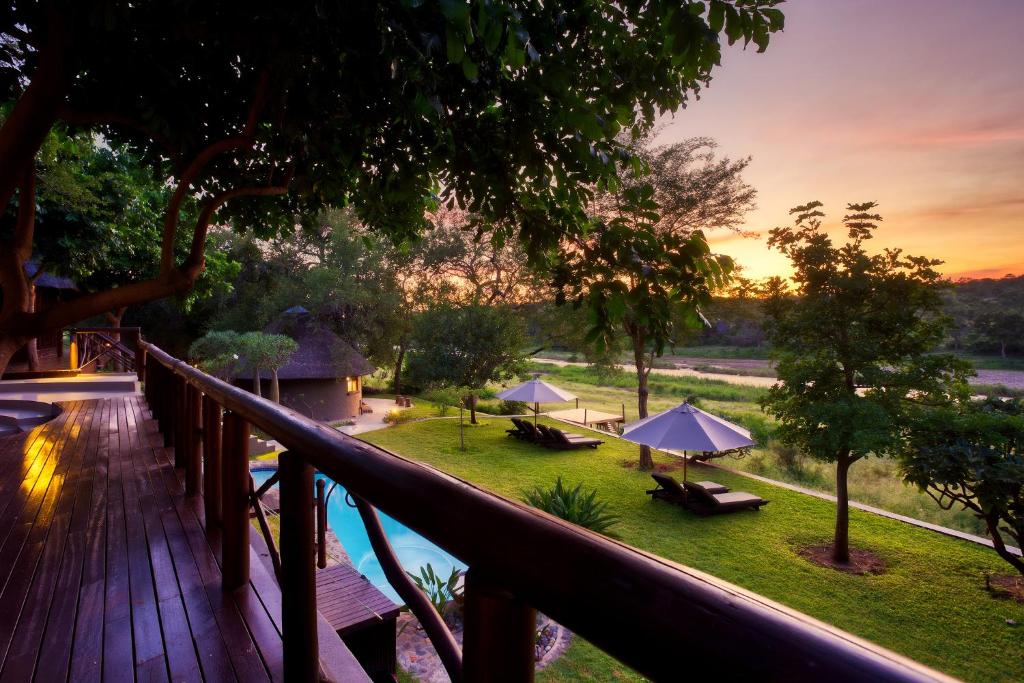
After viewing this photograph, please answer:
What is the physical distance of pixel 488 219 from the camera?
294 centimetres

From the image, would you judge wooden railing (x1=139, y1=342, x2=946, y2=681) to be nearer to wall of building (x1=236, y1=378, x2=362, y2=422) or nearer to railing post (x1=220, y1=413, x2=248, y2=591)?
railing post (x1=220, y1=413, x2=248, y2=591)

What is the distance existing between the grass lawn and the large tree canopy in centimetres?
458

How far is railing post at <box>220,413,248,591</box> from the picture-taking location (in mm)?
2049

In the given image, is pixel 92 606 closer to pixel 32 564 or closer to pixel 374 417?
pixel 32 564

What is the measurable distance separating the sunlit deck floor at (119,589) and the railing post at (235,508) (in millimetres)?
88

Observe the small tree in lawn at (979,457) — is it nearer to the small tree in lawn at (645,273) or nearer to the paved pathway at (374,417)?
the small tree in lawn at (645,273)

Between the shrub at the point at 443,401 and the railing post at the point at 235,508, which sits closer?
the railing post at the point at 235,508

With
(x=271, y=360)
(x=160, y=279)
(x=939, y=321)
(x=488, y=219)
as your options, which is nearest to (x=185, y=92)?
(x=160, y=279)

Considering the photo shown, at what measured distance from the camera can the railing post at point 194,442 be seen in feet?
10.2

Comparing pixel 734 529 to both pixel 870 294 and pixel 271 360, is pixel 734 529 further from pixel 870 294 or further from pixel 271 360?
pixel 271 360

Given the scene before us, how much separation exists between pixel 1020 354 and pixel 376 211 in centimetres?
2454

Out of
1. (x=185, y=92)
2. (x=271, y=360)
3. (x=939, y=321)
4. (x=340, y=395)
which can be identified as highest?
(x=185, y=92)

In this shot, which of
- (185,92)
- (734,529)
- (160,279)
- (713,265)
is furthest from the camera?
(734,529)

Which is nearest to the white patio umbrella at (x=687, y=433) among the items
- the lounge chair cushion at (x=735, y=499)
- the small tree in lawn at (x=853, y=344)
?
the lounge chair cushion at (x=735, y=499)
